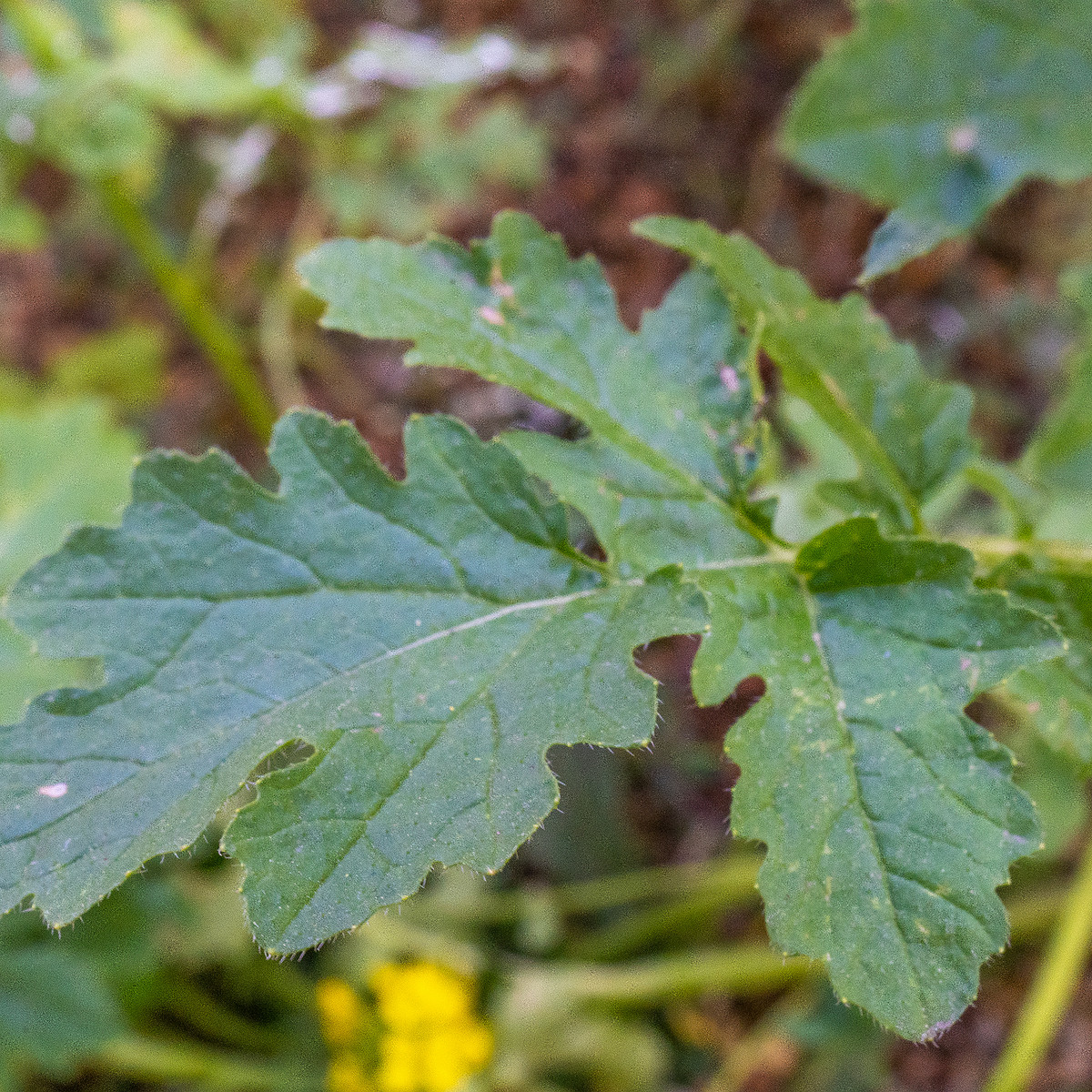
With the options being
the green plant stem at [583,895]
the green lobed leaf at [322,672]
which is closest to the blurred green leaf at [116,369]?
the green plant stem at [583,895]

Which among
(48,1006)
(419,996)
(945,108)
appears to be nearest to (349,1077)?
(419,996)

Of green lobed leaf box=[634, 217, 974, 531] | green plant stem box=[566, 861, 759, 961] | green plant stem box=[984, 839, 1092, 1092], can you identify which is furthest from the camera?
green plant stem box=[566, 861, 759, 961]

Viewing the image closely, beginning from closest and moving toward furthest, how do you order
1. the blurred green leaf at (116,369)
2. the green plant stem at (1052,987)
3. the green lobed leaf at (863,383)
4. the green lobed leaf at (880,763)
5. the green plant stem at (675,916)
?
the green lobed leaf at (880,763), the green lobed leaf at (863,383), the green plant stem at (1052,987), the green plant stem at (675,916), the blurred green leaf at (116,369)

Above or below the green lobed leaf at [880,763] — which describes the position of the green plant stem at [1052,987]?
below

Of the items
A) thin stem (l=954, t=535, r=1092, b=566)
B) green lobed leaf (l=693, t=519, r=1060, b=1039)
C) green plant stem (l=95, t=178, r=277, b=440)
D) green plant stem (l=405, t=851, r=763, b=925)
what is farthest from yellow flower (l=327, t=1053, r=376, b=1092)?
thin stem (l=954, t=535, r=1092, b=566)

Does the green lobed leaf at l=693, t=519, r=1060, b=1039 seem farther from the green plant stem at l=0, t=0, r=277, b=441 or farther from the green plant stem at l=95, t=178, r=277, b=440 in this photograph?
the green plant stem at l=95, t=178, r=277, b=440

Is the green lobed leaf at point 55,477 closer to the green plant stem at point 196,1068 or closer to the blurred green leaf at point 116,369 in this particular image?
the blurred green leaf at point 116,369

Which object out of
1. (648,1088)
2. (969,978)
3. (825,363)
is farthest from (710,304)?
(648,1088)
